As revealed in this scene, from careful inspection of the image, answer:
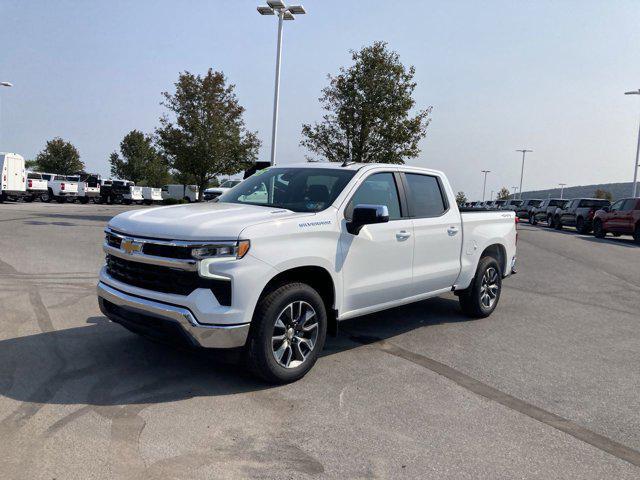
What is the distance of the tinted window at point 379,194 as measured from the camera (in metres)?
4.95

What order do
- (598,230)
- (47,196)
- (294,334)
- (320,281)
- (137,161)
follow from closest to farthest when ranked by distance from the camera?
(294,334) → (320,281) → (598,230) → (47,196) → (137,161)

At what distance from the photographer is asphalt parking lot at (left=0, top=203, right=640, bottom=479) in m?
3.09

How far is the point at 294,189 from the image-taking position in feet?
16.8

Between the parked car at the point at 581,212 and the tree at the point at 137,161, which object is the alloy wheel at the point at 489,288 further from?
the tree at the point at 137,161

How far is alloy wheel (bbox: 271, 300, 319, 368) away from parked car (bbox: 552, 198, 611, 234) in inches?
1059

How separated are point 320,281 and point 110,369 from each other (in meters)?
1.94

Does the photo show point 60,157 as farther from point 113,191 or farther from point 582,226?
point 582,226

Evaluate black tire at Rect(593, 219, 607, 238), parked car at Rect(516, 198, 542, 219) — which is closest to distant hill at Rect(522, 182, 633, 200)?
parked car at Rect(516, 198, 542, 219)

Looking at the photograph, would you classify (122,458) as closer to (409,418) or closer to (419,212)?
(409,418)

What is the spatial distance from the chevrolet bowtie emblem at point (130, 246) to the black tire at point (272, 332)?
1073mm

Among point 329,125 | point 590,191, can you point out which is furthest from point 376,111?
point 590,191

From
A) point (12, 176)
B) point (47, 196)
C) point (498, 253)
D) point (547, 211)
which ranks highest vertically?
point (12, 176)

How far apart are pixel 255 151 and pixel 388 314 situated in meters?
22.4

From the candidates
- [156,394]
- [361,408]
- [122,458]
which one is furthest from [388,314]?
[122,458]
